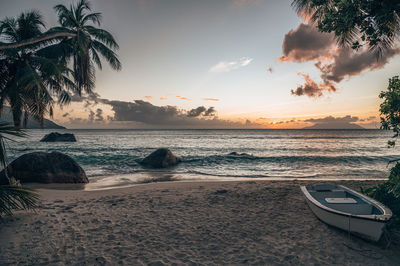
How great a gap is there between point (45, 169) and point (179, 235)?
961 cm

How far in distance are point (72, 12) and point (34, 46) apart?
8.35 feet

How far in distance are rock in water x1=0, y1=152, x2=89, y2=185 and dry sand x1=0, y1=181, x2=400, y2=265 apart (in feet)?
11.0

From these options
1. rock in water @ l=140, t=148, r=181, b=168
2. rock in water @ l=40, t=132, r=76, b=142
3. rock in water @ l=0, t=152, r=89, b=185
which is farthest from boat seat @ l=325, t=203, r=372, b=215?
rock in water @ l=40, t=132, r=76, b=142

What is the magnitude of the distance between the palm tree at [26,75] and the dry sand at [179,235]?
11.5 ft

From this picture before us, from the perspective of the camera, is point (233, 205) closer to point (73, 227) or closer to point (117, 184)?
point (73, 227)

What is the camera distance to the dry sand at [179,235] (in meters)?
4.28

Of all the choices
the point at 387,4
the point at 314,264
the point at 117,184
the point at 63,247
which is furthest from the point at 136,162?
the point at 387,4

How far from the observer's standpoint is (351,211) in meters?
5.79

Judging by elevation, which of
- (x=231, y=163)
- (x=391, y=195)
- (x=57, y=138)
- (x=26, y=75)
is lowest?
(x=231, y=163)

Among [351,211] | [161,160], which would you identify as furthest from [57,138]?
[351,211]

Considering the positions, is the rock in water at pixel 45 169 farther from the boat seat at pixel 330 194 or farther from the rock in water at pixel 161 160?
the boat seat at pixel 330 194

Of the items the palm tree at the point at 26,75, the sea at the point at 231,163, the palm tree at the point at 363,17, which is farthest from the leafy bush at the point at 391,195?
the palm tree at the point at 26,75

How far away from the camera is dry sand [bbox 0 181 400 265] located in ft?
14.0

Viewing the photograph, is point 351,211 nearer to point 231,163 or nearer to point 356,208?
point 356,208
